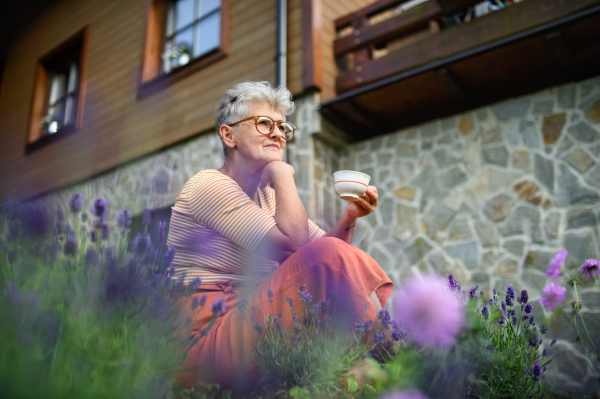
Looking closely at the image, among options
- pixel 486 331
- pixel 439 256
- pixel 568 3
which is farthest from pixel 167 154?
pixel 486 331

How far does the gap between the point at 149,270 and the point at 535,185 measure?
3537mm

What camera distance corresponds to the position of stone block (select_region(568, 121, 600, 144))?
377 centimetres

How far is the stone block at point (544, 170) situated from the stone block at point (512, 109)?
1.43 feet

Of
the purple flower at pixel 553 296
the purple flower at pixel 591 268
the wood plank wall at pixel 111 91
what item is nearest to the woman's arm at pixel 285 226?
the purple flower at pixel 553 296

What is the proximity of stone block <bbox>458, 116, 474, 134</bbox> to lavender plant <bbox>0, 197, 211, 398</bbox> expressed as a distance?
3660mm

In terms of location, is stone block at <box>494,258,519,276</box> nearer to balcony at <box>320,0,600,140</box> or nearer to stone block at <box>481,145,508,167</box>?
stone block at <box>481,145,508,167</box>

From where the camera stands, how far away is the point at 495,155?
13.8ft

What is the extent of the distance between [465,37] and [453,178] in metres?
1.25

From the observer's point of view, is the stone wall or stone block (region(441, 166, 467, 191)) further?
stone block (region(441, 166, 467, 191))

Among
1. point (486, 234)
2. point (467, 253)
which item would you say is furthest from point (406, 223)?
point (486, 234)

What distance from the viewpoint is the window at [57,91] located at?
7527mm

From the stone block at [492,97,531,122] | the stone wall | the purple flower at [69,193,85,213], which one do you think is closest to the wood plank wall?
the stone wall

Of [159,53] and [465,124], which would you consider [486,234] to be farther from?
[159,53]

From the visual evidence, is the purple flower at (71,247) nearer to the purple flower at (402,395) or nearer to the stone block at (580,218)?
the purple flower at (402,395)
